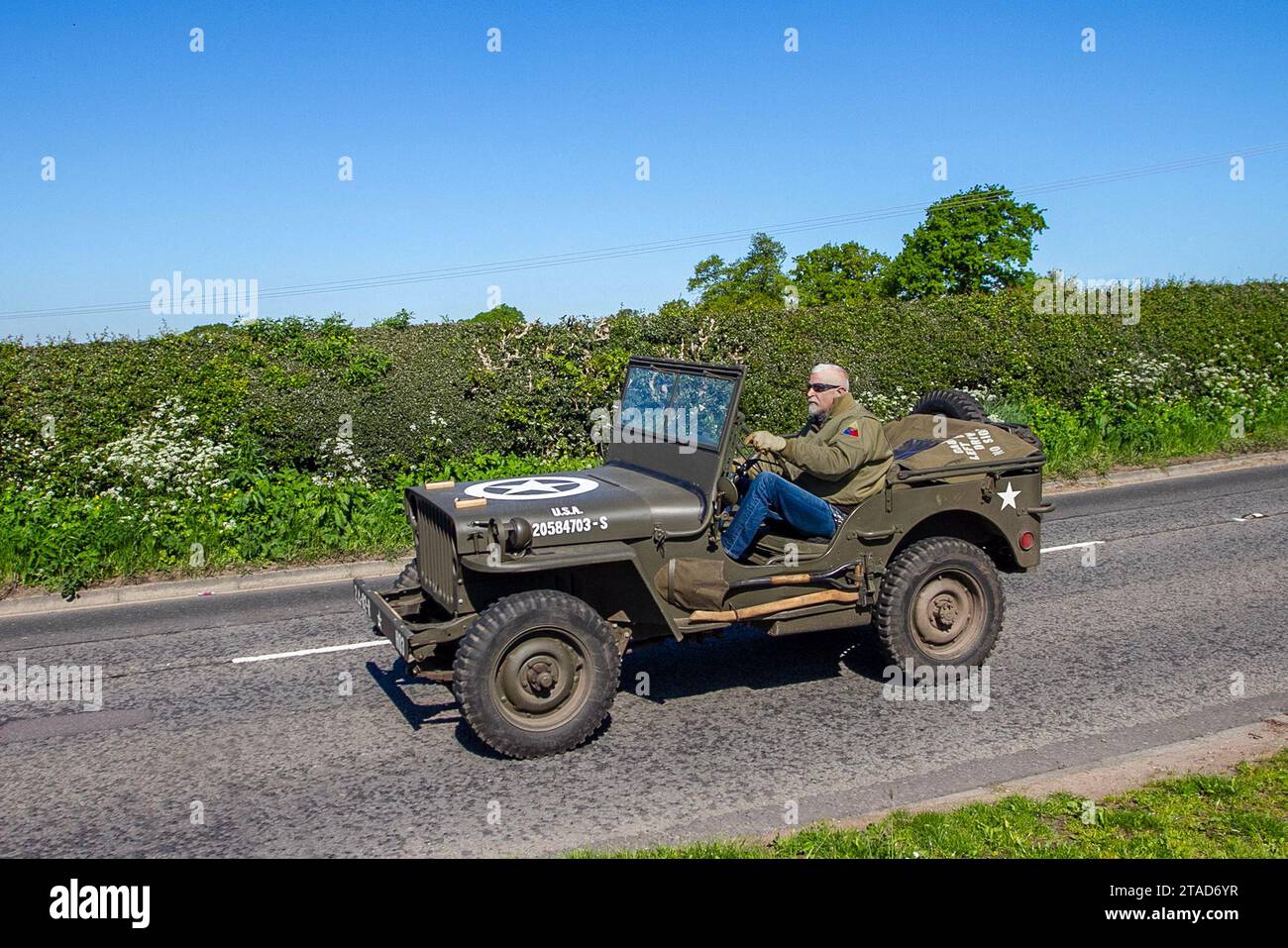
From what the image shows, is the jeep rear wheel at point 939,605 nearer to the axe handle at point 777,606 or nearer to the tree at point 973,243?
the axe handle at point 777,606

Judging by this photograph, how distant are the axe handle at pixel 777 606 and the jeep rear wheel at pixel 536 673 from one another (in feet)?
1.98

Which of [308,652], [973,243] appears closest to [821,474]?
[308,652]

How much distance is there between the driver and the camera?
21.6 feet

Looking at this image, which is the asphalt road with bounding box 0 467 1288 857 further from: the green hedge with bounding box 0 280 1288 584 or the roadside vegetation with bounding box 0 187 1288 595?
the green hedge with bounding box 0 280 1288 584

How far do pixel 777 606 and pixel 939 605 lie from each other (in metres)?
1.18

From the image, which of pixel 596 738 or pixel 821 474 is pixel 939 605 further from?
pixel 596 738

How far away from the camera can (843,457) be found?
6668 millimetres

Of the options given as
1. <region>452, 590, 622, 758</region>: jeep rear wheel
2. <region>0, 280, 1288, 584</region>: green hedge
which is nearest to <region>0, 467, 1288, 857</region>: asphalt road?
<region>452, 590, 622, 758</region>: jeep rear wheel

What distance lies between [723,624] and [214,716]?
3230mm

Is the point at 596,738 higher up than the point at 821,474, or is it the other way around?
the point at 821,474

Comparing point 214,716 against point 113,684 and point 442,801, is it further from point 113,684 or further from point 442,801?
point 442,801

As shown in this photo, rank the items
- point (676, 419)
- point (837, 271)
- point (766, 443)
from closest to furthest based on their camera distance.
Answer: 1. point (766, 443)
2. point (676, 419)
3. point (837, 271)

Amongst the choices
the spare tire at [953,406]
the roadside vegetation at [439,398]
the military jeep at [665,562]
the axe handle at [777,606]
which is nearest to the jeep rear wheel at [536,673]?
the military jeep at [665,562]

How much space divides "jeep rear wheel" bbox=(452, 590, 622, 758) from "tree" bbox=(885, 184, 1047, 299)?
49128 mm
